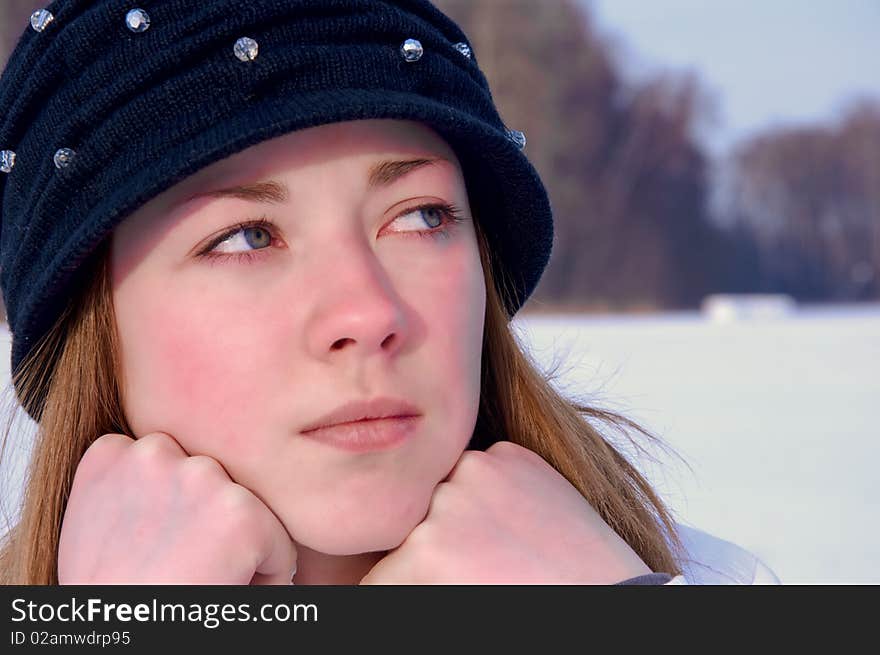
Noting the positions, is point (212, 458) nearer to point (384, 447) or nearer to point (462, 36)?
point (384, 447)

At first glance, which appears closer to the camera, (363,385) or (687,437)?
(363,385)

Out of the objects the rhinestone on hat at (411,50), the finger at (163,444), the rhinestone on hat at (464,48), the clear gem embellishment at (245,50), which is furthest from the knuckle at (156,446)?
the rhinestone on hat at (464,48)

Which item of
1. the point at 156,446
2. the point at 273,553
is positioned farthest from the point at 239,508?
the point at 156,446

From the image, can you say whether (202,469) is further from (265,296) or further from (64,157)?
(64,157)

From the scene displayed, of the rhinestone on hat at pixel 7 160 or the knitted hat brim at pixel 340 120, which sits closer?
the knitted hat brim at pixel 340 120

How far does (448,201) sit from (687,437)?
309cm

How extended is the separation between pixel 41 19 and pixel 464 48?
25.8 inches

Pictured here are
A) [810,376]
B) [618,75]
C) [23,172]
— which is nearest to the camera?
[23,172]

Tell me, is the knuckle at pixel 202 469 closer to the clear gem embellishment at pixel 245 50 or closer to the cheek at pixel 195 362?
the cheek at pixel 195 362

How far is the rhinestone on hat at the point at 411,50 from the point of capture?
143 cm

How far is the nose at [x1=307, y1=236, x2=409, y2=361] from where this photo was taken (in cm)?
127
